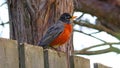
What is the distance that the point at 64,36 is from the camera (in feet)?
14.7

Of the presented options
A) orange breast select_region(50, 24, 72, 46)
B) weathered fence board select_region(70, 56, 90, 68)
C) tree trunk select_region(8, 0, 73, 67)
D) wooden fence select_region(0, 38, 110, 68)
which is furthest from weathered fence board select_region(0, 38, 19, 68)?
tree trunk select_region(8, 0, 73, 67)

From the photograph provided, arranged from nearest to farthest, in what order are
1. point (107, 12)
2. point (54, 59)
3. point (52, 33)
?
1. point (54, 59)
2. point (52, 33)
3. point (107, 12)

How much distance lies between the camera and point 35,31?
14.6 ft

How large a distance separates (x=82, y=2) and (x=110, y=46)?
4.72 feet

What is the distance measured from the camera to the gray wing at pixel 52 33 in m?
3.99

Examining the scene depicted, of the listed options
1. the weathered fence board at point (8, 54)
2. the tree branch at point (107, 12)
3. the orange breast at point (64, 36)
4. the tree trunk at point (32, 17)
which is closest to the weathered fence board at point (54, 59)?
the weathered fence board at point (8, 54)

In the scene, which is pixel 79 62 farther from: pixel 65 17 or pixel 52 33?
pixel 65 17

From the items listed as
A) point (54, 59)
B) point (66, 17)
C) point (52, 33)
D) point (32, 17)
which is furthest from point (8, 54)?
point (66, 17)

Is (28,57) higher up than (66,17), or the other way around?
(66,17)

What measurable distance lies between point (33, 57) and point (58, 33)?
219 cm

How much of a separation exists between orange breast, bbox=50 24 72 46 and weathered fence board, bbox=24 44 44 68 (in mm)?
1762

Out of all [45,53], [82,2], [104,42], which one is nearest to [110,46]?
[104,42]

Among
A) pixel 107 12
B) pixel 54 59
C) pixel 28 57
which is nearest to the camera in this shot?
pixel 28 57

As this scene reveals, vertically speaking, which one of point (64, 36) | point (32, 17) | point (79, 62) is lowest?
point (79, 62)
